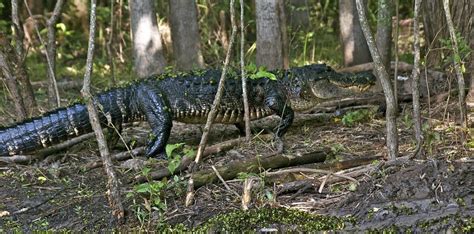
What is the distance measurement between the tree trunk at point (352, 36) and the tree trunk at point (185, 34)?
2.21 metres

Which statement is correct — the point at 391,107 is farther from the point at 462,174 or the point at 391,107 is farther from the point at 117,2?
the point at 117,2

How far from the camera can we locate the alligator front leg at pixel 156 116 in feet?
21.9

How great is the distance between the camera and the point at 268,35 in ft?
27.8

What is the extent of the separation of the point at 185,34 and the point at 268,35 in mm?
2382

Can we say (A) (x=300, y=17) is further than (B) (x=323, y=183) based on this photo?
Yes

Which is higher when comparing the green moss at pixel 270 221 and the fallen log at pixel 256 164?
the fallen log at pixel 256 164

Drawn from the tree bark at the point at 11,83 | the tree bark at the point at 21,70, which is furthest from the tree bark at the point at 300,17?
the tree bark at the point at 11,83

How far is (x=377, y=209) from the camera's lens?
4.86 m

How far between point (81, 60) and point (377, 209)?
387 inches

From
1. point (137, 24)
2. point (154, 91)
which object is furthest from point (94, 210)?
point (137, 24)

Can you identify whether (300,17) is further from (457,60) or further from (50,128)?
(457,60)

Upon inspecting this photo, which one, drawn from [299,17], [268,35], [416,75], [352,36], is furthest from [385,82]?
[299,17]

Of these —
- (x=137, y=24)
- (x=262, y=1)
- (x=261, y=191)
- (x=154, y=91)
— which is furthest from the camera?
(x=137, y=24)

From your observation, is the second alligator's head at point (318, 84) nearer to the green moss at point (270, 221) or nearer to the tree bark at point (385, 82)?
the tree bark at point (385, 82)
